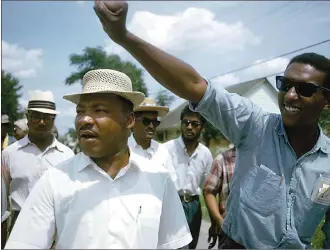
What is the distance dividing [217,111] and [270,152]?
43cm

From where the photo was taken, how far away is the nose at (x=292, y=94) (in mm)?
2084

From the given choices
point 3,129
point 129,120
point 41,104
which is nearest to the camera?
point 129,120

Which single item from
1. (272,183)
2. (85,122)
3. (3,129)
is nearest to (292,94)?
(272,183)

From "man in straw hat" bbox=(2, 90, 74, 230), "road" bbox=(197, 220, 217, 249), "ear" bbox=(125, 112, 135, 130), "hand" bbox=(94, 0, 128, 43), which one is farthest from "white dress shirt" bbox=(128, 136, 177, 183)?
"hand" bbox=(94, 0, 128, 43)

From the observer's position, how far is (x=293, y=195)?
2080 millimetres

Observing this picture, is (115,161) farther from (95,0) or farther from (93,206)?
(95,0)

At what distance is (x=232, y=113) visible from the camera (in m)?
1.96

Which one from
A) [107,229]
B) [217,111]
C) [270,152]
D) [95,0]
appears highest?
[95,0]

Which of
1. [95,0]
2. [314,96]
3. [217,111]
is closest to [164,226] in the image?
[217,111]

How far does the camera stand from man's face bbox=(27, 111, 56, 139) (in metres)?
4.65

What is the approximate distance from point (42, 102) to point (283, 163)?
11.5 feet

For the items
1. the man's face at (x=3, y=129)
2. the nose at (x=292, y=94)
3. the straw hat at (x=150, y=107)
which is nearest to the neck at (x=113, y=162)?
the nose at (x=292, y=94)

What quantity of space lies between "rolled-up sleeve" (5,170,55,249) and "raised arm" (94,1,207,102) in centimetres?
78

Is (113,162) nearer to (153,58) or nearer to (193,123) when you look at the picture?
(153,58)
